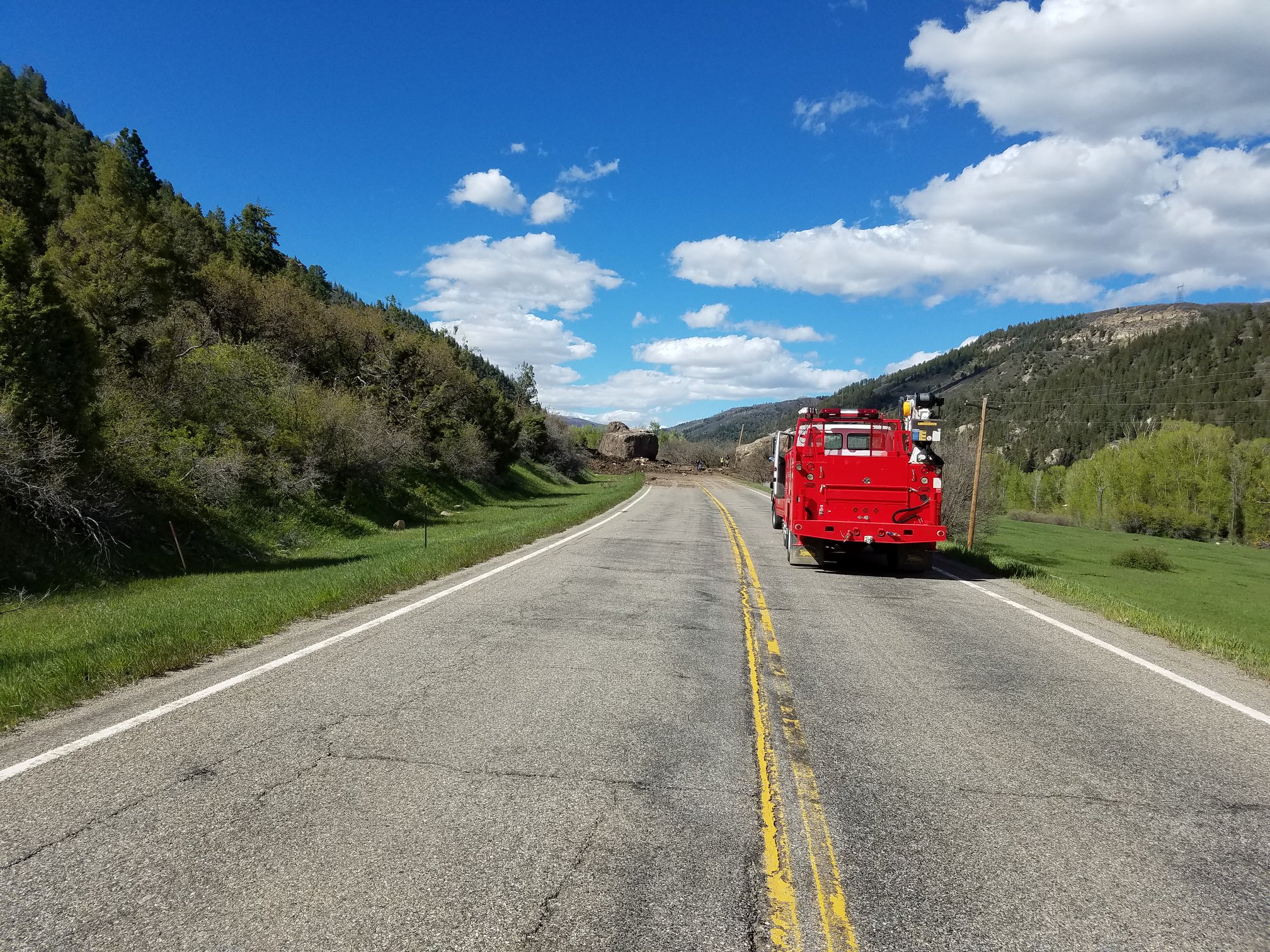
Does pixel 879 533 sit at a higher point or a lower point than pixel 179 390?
lower

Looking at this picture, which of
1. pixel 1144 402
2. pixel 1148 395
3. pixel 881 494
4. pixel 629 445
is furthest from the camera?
pixel 1148 395

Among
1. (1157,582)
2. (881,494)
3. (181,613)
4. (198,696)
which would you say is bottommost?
(1157,582)

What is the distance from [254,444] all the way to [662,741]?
74.4ft

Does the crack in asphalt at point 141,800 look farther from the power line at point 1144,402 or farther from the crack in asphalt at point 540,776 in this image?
the power line at point 1144,402

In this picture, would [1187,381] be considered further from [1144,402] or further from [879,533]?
[879,533]

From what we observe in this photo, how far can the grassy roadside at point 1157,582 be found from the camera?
9.33 m

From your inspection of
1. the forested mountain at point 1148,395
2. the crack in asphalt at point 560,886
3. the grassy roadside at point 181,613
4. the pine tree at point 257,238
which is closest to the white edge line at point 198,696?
the grassy roadside at point 181,613

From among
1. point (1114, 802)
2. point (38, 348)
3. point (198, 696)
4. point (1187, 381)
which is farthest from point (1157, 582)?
point (1187, 381)

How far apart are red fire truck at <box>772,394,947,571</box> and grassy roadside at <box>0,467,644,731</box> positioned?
255 inches

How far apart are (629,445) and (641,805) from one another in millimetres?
106472

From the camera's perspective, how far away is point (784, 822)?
3.64m

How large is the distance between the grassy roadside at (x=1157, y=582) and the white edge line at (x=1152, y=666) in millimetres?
1003

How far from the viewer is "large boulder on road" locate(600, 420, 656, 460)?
359 ft

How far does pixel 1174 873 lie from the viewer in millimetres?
3322
